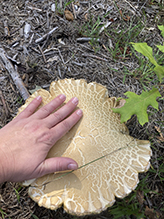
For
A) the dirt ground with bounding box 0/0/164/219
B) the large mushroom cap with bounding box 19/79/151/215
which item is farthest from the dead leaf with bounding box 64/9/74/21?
the large mushroom cap with bounding box 19/79/151/215

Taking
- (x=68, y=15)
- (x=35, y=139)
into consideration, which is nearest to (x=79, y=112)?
(x=35, y=139)

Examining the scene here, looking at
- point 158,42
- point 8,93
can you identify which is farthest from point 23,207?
point 158,42

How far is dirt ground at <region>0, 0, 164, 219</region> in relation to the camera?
3.20 metres

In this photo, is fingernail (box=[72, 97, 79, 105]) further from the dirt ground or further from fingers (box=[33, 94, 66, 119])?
the dirt ground

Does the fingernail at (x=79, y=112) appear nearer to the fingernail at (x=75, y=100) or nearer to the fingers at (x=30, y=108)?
the fingernail at (x=75, y=100)

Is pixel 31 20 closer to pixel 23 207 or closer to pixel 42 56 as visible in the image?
pixel 42 56

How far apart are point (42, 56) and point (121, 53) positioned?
162 cm

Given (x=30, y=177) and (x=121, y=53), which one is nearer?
(x=30, y=177)

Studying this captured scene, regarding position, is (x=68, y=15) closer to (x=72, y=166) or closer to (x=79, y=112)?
(x=79, y=112)

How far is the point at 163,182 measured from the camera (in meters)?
2.94

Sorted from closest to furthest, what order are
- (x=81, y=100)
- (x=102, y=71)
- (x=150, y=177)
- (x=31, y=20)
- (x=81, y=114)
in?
(x=81, y=114) < (x=81, y=100) < (x=150, y=177) < (x=102, y=71) < (x=31, y=20)

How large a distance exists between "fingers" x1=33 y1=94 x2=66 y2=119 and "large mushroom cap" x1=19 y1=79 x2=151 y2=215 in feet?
0.53

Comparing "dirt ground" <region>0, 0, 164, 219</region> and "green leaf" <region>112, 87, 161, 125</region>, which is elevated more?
"dirt ground" <region>0, 0, 164, 219</region>

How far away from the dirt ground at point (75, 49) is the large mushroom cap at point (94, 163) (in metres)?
0.84
